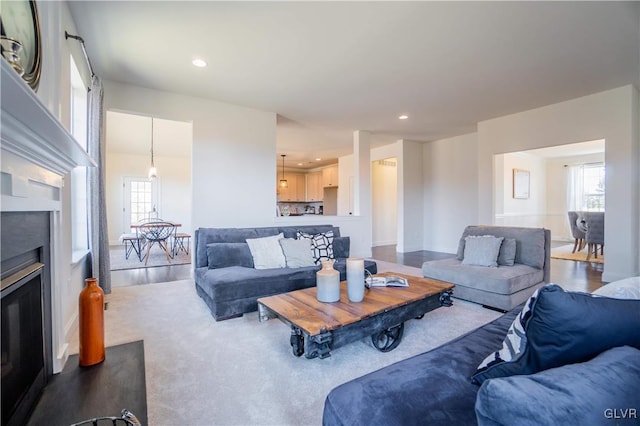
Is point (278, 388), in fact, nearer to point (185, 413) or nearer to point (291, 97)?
point (185, 413)

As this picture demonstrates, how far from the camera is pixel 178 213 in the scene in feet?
29.4

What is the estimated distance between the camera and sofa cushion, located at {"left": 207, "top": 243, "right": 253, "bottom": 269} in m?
3.31

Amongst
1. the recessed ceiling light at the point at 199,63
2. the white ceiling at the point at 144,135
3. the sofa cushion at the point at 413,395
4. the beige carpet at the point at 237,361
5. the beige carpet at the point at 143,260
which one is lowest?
the beige carpet at the point at 237,361

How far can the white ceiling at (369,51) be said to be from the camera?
241 cm

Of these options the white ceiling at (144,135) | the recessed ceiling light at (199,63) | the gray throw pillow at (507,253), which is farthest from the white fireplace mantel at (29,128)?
the gray throw pillow at (507,253)

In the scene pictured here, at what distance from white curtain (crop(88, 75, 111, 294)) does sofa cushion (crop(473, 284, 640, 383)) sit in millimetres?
3784

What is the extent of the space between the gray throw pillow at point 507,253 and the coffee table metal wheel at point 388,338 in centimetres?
186

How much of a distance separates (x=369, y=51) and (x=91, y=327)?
3.21 metres

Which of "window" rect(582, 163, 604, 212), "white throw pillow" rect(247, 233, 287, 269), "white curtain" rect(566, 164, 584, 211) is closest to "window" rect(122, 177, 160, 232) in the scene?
"white throw pillow" rect(247, 233, 287, 269)

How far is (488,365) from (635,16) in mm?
3342

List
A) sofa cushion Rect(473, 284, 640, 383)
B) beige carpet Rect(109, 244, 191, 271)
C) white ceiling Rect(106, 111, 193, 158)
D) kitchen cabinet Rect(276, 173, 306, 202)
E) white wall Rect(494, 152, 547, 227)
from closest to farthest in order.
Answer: sofa cushion Rect(473, 284, 640, 383) → beige carpet Rect(109, 244, 191, 271) → white ceiling Rect(106, 111, 193, 158) → white wall Rect(494, 152, 547, 227) → kitchen cabinet Rect(276, 173, 306, 202)

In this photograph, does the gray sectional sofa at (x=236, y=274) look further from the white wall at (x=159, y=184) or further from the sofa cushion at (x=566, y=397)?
the white wall at (x=159, y=184)

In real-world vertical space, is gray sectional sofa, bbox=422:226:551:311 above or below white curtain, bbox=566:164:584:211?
below

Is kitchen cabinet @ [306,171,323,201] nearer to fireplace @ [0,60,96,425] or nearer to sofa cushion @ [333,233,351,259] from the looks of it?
sofa cushion @ [333,233,351,259]
